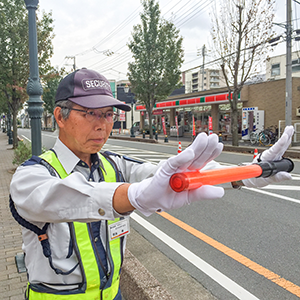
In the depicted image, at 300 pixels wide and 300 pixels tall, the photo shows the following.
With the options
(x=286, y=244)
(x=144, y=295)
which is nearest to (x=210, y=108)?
(x=286, y=244)

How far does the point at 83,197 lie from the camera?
99cm

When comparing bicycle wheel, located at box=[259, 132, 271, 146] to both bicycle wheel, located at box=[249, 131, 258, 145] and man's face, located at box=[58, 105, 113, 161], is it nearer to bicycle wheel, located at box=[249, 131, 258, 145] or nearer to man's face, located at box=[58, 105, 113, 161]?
bicycle wheel, located at box=[249, 131, 258, 145]

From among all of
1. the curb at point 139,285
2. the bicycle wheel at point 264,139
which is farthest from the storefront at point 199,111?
the curb at point 139,285

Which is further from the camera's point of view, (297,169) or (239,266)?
(297,169)

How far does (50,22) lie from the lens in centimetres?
1372

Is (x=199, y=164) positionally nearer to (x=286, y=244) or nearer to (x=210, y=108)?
(x=286, y=244)

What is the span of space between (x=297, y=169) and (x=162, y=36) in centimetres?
1861

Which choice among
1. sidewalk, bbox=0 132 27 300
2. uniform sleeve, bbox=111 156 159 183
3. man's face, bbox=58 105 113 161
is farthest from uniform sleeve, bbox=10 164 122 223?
sidewalk, bbox=0 132 27 300

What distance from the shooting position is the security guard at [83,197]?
946 mm

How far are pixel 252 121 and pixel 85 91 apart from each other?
22.4 meters

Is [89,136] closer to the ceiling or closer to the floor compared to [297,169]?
closer to the ceiling

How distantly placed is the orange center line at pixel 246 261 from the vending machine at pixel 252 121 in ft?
60.5

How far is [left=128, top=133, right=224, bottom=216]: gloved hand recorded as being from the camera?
0.89 m

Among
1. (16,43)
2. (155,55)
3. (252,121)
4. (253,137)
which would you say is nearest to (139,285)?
(16,43)
